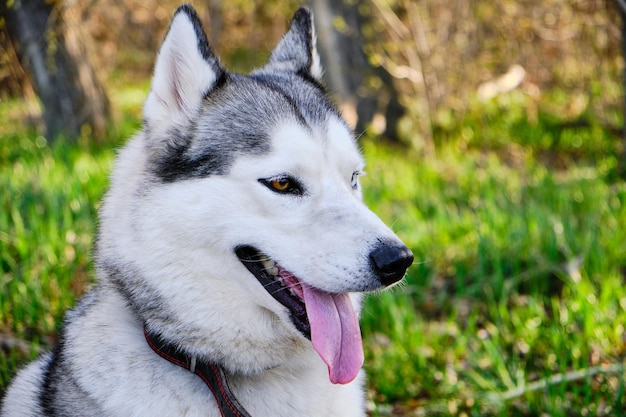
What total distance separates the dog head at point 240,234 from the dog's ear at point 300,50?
0.56 metres

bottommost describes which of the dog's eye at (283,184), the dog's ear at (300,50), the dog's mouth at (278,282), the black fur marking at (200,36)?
the dog's mouth at (278,282)

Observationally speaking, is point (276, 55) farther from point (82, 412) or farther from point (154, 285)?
point (82, 412)

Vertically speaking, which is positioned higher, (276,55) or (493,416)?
(276,55)

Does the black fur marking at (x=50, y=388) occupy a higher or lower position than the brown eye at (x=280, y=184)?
lower

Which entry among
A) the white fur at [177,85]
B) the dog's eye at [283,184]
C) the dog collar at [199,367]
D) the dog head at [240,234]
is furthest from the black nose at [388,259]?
the white fur at [177,85]

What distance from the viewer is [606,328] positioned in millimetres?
3605

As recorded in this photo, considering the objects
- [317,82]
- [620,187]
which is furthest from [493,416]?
[620,187]

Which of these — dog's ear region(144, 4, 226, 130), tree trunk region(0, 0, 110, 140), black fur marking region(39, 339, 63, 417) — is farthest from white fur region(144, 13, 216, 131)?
tree trunk region(0, 0, 110, 140)

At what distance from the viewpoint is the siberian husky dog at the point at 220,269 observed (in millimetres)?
2260

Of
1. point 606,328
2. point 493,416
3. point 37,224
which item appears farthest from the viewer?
point 37,224

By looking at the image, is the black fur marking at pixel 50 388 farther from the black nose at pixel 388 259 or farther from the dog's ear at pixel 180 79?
the black nose at pixel 388 259

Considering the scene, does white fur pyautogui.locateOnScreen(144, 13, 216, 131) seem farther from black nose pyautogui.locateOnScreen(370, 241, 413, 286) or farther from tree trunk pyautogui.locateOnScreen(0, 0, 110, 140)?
tree trunk pyautogui.locateOnScreen(0, 0, 110, 140)

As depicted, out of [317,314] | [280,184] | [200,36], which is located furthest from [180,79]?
[317,314]

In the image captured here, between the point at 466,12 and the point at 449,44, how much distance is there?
401mm
